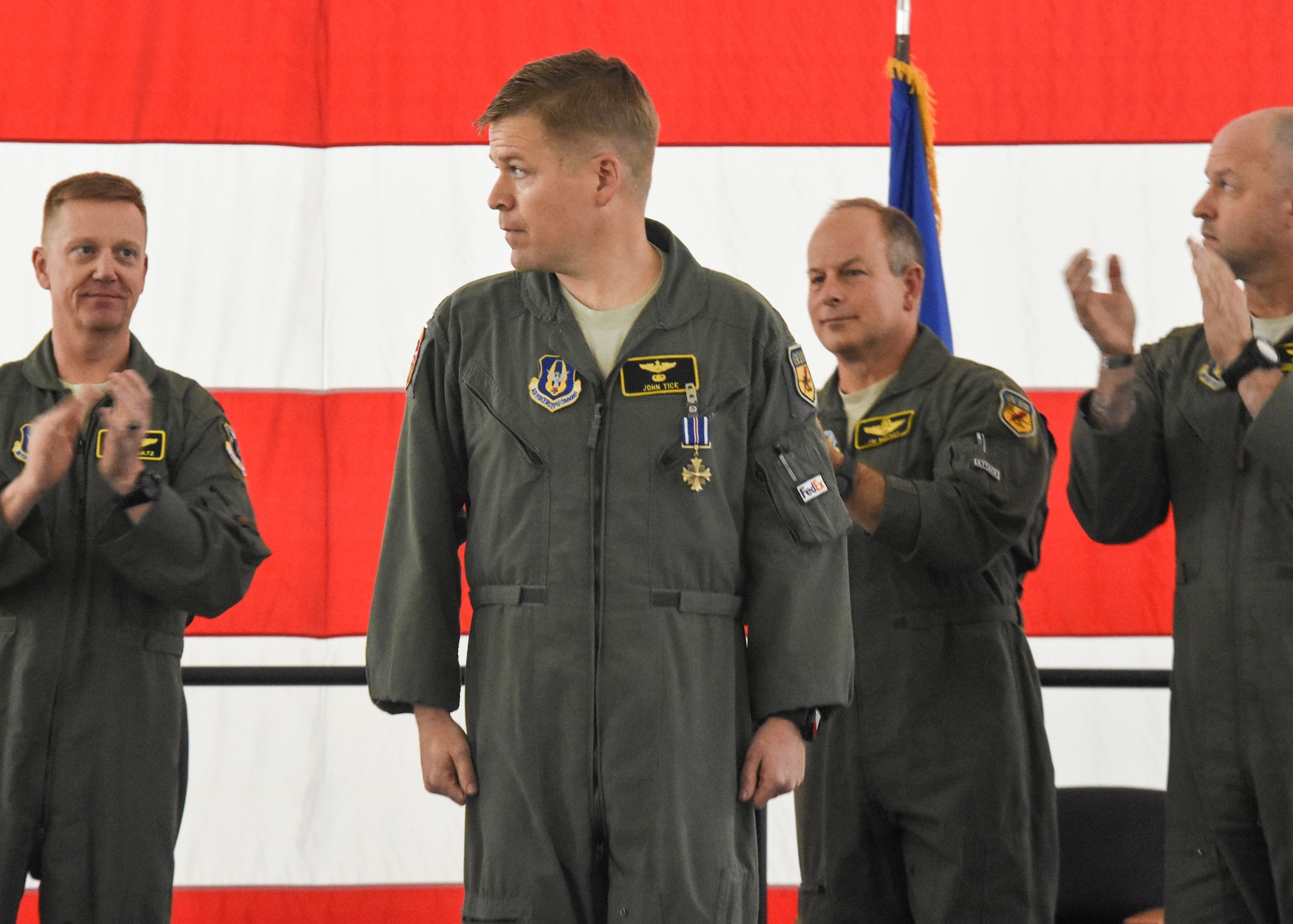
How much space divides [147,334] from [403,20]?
3.21 ft

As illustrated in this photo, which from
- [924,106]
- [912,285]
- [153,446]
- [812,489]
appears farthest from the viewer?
[924,106]

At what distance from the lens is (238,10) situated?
3.19 meters

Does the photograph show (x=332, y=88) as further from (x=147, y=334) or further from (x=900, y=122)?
(x=900, y=122)

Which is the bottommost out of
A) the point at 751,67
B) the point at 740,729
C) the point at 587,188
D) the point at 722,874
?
the point at 722,874

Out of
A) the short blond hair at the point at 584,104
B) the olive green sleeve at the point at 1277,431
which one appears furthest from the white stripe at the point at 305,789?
the short blond hair at the point at 584,104

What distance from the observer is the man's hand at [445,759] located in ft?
5.32

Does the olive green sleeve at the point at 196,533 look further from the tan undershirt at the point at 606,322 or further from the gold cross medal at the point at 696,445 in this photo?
the gold cross medal at the point at 696,445

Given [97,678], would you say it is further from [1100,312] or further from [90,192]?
[1100,312]

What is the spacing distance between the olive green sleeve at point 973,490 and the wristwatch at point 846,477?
0.09 m

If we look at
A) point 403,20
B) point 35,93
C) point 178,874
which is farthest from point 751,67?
point 178,874

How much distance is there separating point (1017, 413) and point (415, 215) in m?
1.52

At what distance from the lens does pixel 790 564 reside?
170cm

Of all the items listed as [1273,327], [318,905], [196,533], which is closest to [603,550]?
[196,533]

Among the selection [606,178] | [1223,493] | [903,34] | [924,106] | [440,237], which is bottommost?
[1223,493]
